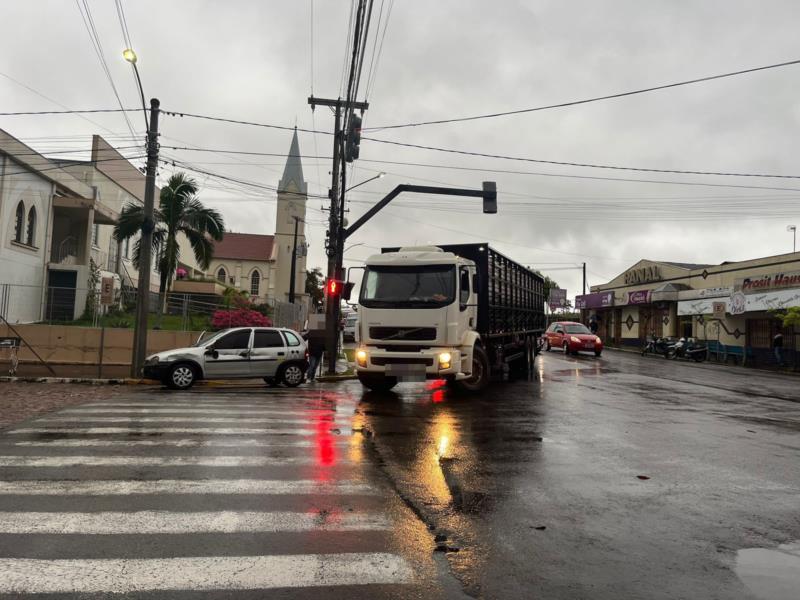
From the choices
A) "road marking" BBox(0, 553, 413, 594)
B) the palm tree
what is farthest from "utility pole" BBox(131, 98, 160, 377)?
"road marking" BBox(0, 553, 413, 594)

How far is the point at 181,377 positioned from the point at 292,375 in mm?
2935

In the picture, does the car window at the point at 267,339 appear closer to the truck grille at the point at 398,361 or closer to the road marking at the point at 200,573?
the truck grille at the point at 398,361

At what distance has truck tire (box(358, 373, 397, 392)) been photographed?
44.3ft

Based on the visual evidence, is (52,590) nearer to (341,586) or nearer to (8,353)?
(341,586)

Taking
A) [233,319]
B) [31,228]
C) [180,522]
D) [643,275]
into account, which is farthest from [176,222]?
[643,275]

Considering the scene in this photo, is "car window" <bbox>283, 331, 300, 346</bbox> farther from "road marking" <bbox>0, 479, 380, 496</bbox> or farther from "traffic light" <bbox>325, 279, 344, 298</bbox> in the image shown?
"road marking" <bbox>0, 479, 380, 496</bbox>

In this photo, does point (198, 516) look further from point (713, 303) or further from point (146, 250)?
point (713, 303)

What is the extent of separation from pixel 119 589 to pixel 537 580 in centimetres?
267

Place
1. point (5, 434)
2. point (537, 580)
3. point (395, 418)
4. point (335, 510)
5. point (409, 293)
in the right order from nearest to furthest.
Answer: point (537, 580)
point (335, 510)
point (5, 434)
point (395, 418)
point (409, 293)

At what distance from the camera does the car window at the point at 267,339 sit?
15.5 meters

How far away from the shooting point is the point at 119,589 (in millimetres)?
3580

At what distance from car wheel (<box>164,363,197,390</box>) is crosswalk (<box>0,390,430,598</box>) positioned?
5.56m

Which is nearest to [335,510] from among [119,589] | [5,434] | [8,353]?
[119,589]

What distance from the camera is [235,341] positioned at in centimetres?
1528
